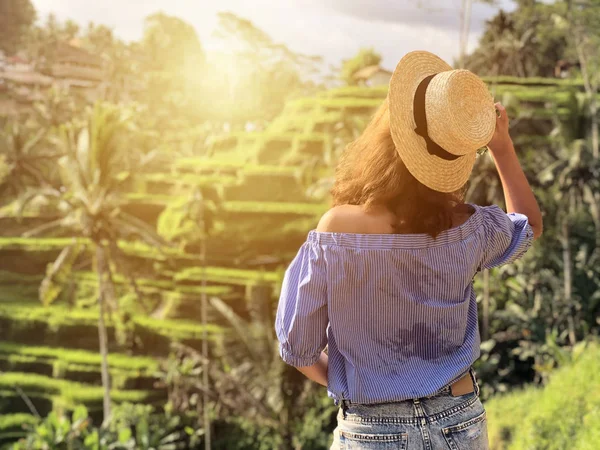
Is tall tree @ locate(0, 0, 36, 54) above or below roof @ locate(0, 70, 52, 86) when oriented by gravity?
above

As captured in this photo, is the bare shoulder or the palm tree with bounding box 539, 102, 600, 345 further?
the palm tree with bounding box 539, 102, 600, 345

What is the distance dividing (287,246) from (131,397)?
467cm

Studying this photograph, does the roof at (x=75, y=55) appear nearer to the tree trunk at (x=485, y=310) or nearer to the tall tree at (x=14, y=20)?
the tall tree at (x=14, y=20)

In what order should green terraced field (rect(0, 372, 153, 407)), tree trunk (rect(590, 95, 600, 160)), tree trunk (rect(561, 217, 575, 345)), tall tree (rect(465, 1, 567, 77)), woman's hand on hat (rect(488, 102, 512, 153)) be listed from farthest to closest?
1. tall tree (rect(465, 1, 567, 77))
2. tree trunk (rect(590, 95, 600, 160))
3. tree trunk (rect(561, 217, 575, 345))
4. green terraced field (rect(0, 372, 153, 407))
5. woman's hand on hat (rect(488, 102, 512, 153))

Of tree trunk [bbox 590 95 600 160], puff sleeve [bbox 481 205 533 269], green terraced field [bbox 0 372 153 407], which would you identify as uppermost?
tree trunk [bbox 590 95 600 160]

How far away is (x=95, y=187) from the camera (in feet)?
44.4

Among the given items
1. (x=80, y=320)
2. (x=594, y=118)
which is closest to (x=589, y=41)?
(x=594, y=118)

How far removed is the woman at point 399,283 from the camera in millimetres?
1208

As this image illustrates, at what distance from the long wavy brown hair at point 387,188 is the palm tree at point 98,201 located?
41.9 ft

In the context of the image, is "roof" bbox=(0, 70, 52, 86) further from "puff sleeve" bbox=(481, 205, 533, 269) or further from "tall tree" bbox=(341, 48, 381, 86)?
"puff sleeve" bbox=(481, 205, 533, 269)

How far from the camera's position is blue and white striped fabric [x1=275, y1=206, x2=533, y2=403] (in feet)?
3.97

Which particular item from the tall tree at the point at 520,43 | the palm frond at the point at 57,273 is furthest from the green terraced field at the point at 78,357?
the tall tree at the point at 520,43

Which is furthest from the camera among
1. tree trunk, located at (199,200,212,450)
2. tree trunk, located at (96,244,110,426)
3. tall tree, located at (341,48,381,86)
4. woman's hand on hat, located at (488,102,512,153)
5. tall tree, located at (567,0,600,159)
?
tall tree, located at (567,0,600,159)

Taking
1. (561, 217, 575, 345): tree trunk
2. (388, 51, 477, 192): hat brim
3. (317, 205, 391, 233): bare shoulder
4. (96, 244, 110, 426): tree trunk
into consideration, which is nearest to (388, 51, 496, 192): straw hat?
(388, 51, 477, 192): hat brim
